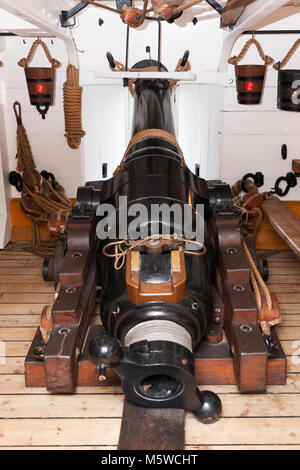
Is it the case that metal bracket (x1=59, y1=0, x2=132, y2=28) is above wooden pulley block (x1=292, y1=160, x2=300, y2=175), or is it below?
above

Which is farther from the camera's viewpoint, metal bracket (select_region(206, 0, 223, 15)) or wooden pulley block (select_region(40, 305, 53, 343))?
metal bracket (select_region(206, 0, 223, 15))

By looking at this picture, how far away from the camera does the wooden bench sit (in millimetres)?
2760

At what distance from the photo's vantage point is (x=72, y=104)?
10.9 feet

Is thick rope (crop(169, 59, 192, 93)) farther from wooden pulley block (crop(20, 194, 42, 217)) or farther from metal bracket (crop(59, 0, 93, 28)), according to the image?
wooden pulley block (crop(20, 194, 42, 217))

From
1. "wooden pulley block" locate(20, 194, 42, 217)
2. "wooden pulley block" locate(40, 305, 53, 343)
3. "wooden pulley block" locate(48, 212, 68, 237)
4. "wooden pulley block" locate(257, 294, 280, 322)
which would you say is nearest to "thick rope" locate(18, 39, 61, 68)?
"wooden pulley block" locate(20, 194, 42, 217)

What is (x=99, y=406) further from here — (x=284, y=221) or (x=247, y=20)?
(x=247, y=20)

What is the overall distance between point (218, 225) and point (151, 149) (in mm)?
458

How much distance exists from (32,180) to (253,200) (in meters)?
1.31

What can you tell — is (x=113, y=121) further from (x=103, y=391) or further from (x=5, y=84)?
(x=103, y=391)

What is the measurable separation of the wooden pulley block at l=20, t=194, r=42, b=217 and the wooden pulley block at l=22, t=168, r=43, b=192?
125 mm

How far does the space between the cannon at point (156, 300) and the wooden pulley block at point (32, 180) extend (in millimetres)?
840

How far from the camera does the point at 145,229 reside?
192cm

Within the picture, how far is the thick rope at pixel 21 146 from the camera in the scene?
343cm

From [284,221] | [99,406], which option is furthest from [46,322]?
[284,221]
